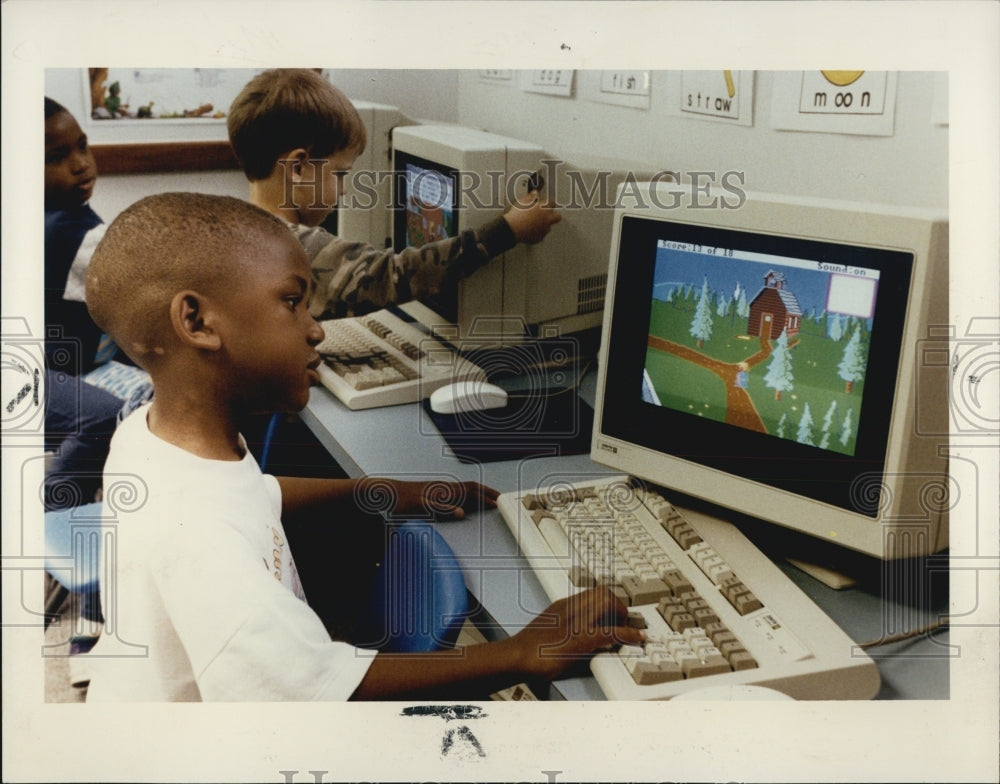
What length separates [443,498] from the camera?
3.93 feet

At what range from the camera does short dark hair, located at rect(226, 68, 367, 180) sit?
1197 millimetres

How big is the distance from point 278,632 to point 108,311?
44 centimetres

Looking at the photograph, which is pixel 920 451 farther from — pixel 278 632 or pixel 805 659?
pixel 278 632

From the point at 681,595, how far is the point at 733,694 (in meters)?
0.12

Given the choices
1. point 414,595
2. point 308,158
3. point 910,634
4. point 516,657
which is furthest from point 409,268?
point 910,634

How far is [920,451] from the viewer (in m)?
1.04

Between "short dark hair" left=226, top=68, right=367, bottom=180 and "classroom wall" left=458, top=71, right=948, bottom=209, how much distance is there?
164 millimetres

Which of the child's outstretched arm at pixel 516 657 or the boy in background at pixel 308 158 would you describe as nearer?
the child's outstretched arm at pixel 516 657

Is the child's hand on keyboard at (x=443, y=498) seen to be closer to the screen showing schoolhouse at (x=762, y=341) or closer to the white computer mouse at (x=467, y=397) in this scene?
the white computer mouse at (x=467, y=397)

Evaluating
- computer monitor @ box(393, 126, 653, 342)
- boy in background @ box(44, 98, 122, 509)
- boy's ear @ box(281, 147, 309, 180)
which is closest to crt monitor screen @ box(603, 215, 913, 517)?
computer monitor @ box(393, 126, 653, 342)

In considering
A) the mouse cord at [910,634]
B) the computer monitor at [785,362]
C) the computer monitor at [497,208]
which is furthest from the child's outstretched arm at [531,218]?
the mouse cord at [910,634]

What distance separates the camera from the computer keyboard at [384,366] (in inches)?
49.1

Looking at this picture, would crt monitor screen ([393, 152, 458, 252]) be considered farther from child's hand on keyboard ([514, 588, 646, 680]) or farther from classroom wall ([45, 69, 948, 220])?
child's hand on keyboard ([514, 588, 646, 680])

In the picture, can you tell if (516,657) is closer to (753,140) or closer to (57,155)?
(753,140)
